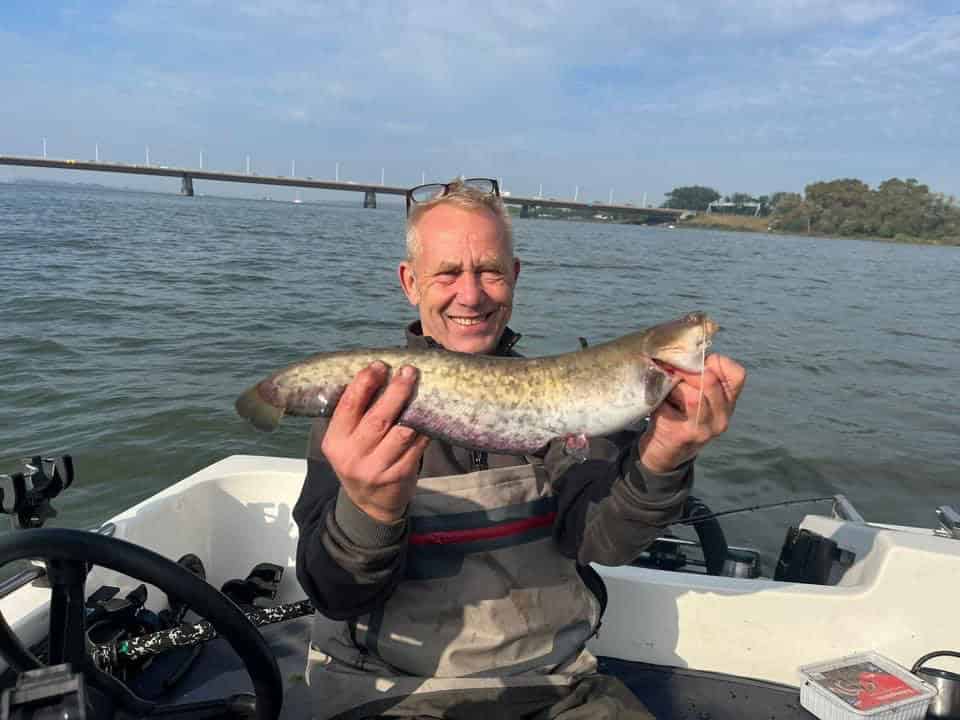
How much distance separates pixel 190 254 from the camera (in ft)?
83.9

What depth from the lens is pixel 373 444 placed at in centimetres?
212

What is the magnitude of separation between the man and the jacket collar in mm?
161

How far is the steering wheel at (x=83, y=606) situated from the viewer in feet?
6.15

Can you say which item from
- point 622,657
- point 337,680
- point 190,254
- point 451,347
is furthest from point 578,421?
point 190,254

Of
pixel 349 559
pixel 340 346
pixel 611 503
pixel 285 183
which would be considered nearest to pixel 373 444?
pixel 349 559

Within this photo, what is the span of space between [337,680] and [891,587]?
2.70 metres

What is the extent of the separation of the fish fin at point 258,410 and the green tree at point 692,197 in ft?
490

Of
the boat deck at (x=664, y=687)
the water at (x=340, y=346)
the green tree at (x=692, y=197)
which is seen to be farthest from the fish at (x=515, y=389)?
the green tree at (x=692, y=197)

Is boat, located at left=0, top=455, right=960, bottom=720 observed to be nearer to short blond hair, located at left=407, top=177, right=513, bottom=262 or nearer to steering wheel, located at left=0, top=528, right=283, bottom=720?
steering wheel, located at left=0, top=528, right=283, bottom=720

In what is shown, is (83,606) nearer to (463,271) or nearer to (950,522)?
(463,271)

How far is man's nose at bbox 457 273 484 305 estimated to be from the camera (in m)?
2.86

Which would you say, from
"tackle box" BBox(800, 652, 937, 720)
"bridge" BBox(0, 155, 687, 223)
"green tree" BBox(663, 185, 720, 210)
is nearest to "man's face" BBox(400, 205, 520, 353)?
"tackle box" BBox(800, 652, 937, 720)

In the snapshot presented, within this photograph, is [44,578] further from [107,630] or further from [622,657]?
[622,657]

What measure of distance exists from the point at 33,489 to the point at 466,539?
170 cm
